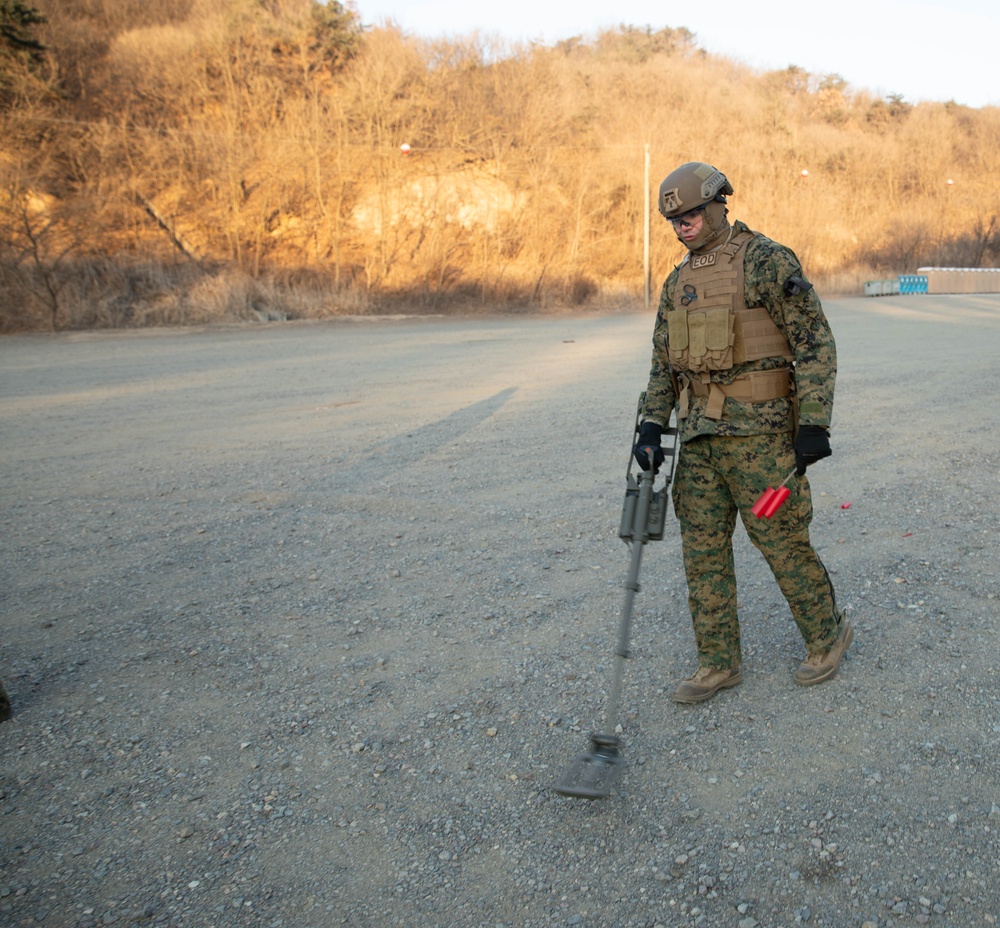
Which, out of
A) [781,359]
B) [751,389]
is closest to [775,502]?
[751,389]

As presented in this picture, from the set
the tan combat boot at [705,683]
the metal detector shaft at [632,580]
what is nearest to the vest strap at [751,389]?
the metal detector shaft at [632,580]

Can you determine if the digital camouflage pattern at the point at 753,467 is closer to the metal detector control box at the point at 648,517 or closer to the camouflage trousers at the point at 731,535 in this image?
the camouflage trousers at the point at 731,535

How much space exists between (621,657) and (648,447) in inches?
32.1

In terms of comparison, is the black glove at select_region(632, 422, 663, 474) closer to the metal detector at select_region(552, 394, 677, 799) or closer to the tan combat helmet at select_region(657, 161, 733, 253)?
the metal detector at select_region(552, 394, 677, 799)

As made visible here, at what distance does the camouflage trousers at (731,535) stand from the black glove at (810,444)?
0.34 feet

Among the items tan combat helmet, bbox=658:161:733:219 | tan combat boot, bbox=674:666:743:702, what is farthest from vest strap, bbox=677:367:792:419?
tan combat boot, bbox=674:666:743:702

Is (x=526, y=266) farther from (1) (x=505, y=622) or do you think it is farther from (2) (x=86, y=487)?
(1) (x=505, y=622)

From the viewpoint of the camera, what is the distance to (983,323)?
735 inches

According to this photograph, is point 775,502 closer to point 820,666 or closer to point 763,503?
point 763,503

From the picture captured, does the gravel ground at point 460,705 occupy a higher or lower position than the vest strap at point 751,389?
lower

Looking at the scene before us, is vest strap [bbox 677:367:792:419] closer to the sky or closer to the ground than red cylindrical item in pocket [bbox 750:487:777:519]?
closer to the sky

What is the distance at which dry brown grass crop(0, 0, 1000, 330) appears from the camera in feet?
89.6

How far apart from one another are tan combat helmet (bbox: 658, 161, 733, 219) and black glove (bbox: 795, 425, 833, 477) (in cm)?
89

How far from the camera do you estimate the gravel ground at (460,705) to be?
2.45m
